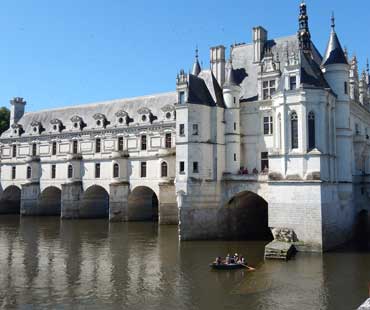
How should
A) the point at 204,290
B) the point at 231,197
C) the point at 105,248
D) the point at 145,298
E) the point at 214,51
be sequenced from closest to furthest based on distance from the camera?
the point at 145,298 → the point at 204,290 → the point at 105,248 → the point at 231,197 → the point at 214,51

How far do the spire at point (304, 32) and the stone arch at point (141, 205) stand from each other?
23.0m

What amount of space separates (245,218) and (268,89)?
1090 centimetres

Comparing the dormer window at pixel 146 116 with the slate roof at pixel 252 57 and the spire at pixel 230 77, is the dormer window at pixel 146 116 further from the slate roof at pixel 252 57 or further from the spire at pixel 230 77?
the spire at pixel 230 77

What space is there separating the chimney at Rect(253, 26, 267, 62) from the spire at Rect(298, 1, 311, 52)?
3731mm

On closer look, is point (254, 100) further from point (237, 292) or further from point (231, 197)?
point (237, 292)

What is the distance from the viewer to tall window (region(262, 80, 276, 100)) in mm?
32938

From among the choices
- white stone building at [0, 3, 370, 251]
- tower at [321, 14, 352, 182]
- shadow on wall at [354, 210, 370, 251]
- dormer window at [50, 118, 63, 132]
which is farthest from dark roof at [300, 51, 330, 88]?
dormer window at [50, 118, 63, 132]

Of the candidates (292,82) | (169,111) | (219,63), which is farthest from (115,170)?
(292,82)

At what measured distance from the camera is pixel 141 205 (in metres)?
47.8

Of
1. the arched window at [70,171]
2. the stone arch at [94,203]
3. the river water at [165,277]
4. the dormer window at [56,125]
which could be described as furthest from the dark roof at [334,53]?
the dormer window at [56,125]

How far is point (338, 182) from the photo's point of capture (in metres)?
30.2

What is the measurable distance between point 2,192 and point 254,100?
40.5 metres

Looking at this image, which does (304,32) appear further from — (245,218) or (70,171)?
(70,171)

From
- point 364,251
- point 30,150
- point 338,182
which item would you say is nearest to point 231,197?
point 338,182
